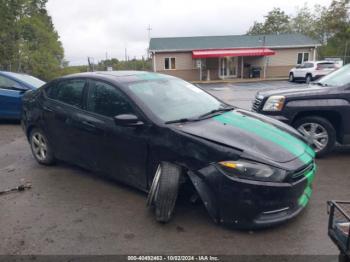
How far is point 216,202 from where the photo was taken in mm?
3115

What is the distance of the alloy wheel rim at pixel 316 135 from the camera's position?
5.34 m

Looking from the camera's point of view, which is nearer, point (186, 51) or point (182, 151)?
point (182, 151)

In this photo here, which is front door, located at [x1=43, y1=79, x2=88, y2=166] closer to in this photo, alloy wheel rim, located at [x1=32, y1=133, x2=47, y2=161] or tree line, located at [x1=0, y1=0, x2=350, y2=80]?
alloy wheel rim, located at [x1=32, y1=133, x2=47, y2=161]

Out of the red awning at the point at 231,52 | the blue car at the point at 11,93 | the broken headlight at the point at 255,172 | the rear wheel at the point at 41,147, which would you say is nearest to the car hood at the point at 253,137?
the broken headlight at the point at 255,172

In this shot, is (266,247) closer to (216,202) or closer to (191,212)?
(216,202)

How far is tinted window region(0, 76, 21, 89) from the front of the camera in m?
8.54

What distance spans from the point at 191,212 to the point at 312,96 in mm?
3139

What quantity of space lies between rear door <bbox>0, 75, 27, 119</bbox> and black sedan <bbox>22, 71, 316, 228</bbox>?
3917 millimetres

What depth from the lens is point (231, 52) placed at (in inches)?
1222

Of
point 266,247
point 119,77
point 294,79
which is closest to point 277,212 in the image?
point 266,247

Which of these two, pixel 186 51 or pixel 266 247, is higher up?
pixel 186 51

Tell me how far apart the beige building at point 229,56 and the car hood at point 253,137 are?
27.2 m

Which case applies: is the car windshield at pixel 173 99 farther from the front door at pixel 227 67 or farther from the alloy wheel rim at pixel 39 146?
the front door at pixel 227 67

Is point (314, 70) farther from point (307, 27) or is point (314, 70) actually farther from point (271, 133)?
point (307, 27)
